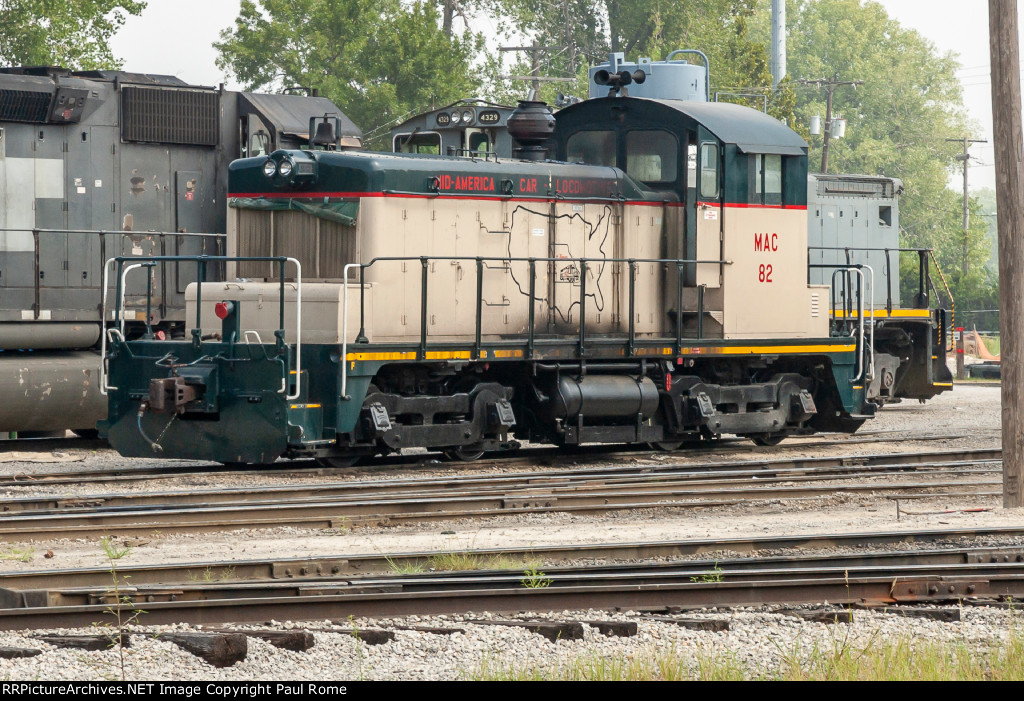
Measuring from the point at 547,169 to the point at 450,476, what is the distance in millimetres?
3126

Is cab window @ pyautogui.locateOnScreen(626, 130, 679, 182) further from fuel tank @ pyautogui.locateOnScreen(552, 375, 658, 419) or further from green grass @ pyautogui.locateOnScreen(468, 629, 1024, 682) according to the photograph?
green grass @ pyautogui.locateOnScreen(468, 629, 1024, 682)

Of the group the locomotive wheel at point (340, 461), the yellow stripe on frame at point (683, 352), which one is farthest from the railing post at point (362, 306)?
the locomotive wheel at point (340, 461)

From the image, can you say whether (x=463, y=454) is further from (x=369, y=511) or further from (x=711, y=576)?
(x=711, y=576)

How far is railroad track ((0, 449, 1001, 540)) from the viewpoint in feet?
28.8

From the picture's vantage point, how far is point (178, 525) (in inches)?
A: 335

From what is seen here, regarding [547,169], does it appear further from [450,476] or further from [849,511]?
[849,511]

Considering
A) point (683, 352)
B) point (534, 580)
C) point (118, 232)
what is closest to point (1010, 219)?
point (683, 352)

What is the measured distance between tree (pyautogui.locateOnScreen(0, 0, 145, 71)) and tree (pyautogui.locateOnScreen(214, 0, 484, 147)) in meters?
5.60

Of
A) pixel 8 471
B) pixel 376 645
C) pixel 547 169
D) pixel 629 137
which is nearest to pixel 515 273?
pixel 547 169

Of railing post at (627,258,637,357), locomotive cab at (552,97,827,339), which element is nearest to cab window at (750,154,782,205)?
locomotive cab at (552,97,827,339)

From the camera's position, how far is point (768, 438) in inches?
547

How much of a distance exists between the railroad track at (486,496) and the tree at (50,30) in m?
22.5

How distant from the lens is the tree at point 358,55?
35.9 m

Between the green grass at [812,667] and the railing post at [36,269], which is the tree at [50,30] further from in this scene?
the green grass at [812,667]
